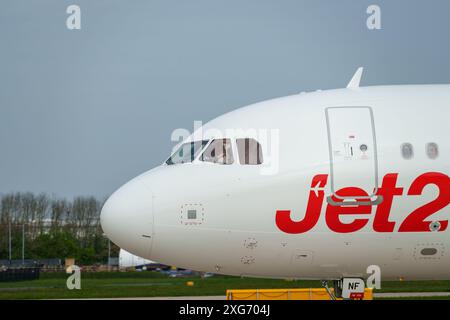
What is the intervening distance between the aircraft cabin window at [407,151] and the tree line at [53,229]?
9238 centimetres

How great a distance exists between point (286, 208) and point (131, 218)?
3089mm

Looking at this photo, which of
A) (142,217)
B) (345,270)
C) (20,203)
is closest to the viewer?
(142,217)

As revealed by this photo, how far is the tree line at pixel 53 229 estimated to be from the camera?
108 m

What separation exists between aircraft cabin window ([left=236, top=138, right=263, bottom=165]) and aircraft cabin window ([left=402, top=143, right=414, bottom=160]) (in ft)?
9.49

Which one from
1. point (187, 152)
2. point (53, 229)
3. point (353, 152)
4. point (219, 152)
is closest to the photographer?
point (353, 152)

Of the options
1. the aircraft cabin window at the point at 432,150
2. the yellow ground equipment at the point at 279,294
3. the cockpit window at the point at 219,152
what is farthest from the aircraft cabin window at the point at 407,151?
the yellow ground equipment at the point at 279,294

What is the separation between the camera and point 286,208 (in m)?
15.5

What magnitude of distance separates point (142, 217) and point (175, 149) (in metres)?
2.26

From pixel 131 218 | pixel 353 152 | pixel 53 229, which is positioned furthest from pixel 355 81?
pixel 53 229

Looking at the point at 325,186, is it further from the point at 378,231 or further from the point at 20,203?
the point at 20,203

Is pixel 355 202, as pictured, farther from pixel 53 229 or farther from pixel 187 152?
pixel 53 229

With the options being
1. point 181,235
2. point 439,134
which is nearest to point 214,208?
point 181,235

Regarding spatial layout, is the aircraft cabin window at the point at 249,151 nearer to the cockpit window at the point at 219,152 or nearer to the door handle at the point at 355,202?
the cockpit window at the point at 219,152

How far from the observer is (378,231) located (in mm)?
15547
